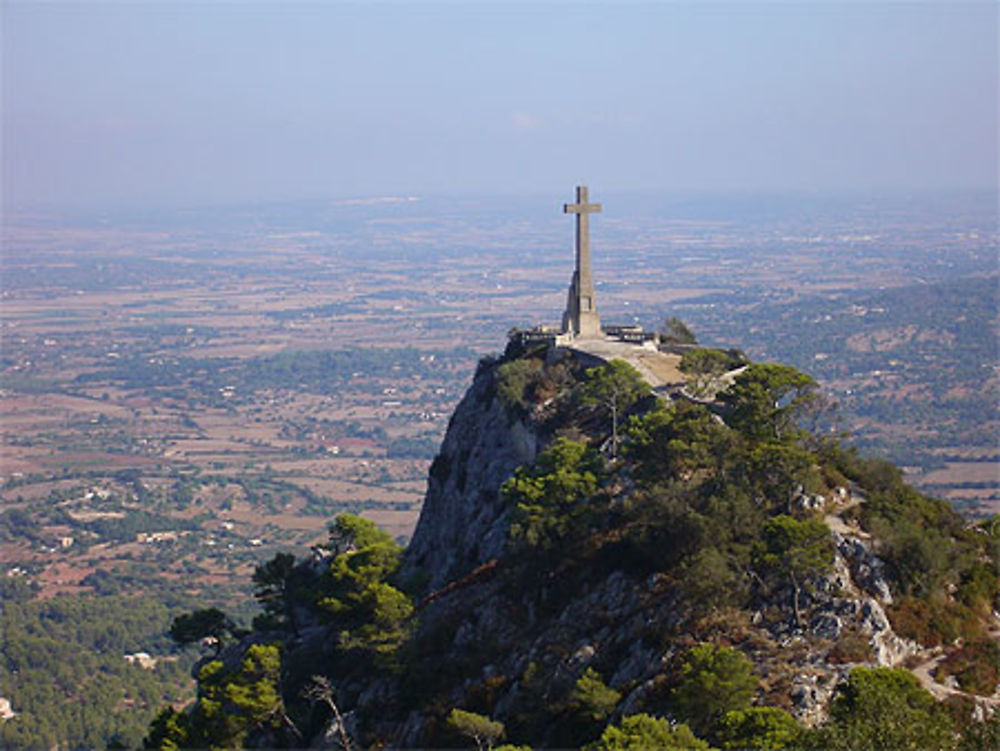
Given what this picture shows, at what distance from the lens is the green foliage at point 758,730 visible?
2306 cm

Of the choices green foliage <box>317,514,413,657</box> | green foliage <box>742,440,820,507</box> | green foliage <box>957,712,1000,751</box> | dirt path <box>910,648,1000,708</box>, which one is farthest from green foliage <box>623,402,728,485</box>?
green foliage <box>957,712,1000,751</box>

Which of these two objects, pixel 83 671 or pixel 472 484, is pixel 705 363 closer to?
pixel 472 484

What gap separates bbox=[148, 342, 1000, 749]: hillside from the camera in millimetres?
25750

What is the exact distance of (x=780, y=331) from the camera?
186750 millimetres

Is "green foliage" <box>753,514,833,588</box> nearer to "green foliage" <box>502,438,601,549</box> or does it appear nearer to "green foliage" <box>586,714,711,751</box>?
"green foliage" <box>586,714,711,751</box>

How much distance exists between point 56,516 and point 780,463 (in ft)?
352

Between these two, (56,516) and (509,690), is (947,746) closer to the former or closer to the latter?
(509,690)

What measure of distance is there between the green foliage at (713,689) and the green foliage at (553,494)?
32.7 feet

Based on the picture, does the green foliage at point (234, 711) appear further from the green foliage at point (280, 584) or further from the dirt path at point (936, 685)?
the dirt path at point (936, 685)

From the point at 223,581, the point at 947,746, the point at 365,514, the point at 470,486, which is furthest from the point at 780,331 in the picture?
the point at 947,746

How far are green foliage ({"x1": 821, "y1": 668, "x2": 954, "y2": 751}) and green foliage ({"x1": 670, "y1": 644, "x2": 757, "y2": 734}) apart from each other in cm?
191

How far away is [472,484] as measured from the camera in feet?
166

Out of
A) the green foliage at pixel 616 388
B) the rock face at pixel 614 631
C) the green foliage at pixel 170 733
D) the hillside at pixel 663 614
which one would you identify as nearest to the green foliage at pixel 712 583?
the hillside at pixel 663 614

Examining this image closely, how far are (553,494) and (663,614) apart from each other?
25.8 ft
